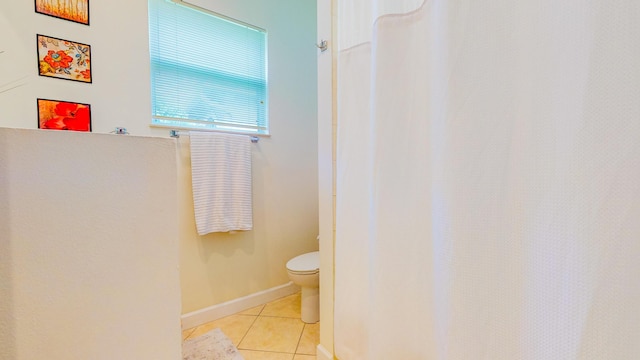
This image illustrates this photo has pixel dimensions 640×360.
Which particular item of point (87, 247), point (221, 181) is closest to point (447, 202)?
point (87, 247)

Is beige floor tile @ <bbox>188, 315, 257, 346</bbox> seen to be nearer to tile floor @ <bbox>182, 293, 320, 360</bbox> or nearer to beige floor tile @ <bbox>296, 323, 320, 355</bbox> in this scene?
tile floor @ <bbox>182, 293, 320, 360</bbox>

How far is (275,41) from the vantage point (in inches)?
80.7

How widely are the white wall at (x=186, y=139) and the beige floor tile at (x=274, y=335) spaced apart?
1.01 feet

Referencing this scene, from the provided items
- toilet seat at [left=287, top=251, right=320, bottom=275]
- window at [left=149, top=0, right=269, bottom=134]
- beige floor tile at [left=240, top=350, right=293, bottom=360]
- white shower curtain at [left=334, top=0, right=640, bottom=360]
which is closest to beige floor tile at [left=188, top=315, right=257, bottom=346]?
beige floor tile at [left=240, top=350, right=293, bottom=360]

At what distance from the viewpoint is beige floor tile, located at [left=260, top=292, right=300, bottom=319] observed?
6.27 feet

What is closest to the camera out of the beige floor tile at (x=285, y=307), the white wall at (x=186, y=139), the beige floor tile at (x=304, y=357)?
the white wall at (x=186, y=139)

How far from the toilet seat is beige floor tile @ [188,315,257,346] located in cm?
51

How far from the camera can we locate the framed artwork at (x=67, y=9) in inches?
51.3

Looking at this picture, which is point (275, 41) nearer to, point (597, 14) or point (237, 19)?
point (237, 19)

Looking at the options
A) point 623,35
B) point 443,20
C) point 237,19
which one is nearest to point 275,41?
point 237,19

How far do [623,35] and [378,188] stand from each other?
0.63 meters

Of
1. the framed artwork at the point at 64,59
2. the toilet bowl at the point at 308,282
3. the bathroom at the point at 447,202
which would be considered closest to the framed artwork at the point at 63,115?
the framed artwork at the point at 64,59

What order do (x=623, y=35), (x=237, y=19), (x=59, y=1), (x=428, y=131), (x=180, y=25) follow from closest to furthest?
(x=623, y=35)
(x=428, y=131)
(x=59, y=1)
(x=180, y=25)
(x=237, y=19)

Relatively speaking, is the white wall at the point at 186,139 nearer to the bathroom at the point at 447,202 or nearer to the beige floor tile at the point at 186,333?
the beige floor tile at the point at 186,333
